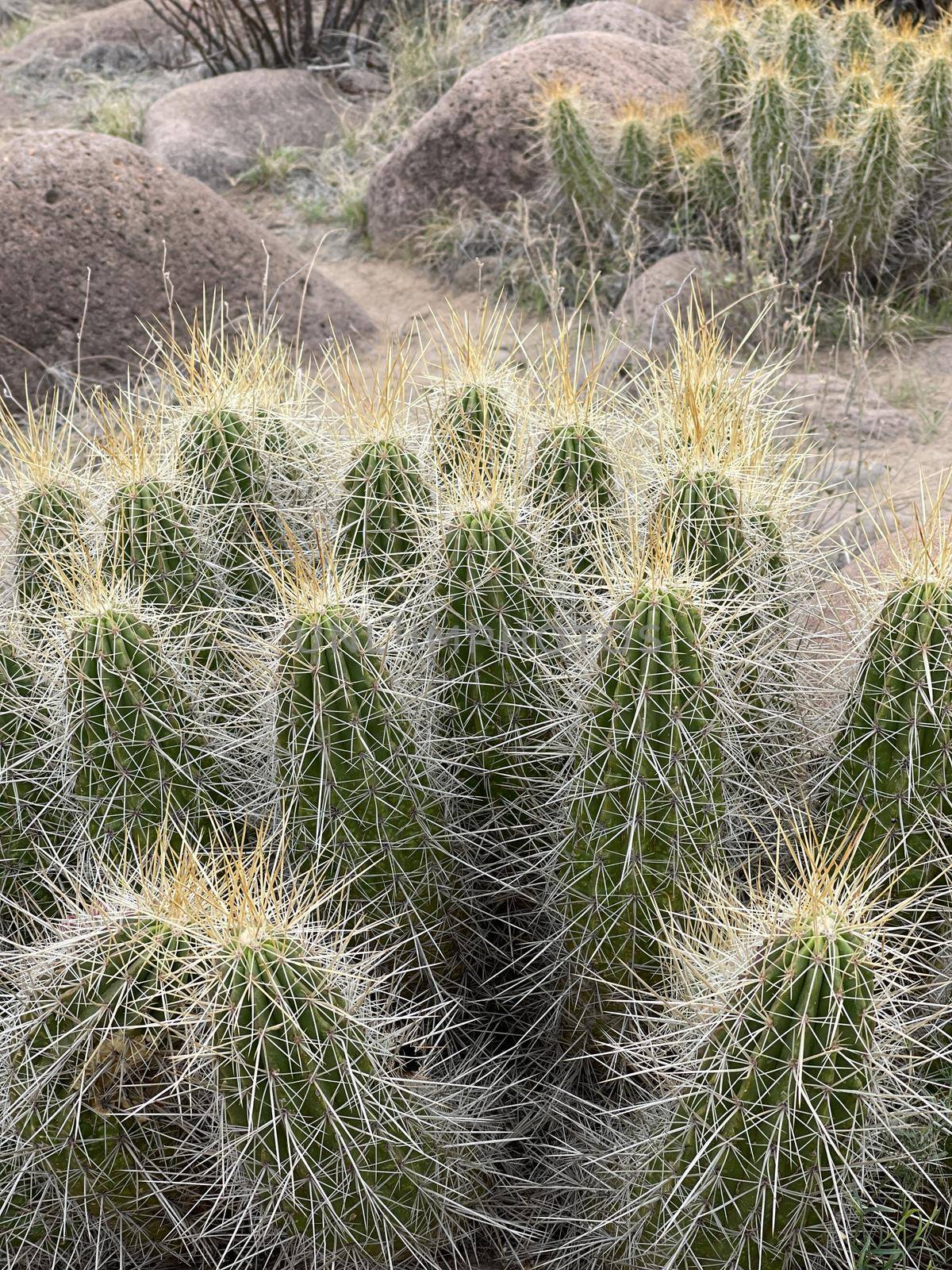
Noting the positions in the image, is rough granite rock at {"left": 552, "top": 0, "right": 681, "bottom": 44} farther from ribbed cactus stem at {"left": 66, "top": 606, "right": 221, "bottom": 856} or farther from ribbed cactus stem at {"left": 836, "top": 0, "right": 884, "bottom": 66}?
ribbed cactus stem at {"left": 66, "top": 606, "right": 221, "bottom": 856}

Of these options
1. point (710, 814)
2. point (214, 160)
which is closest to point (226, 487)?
point (710, 814)

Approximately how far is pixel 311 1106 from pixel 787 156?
18.3ft

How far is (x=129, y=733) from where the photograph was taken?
8.57ft

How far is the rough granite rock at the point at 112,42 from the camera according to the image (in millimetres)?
12703

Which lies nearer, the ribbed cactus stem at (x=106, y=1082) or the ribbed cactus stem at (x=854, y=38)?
the ribbed cactus stem at (x=106, y=1082)

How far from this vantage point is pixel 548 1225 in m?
2.60

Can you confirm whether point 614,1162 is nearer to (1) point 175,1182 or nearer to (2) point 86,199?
(1) point 175,1182

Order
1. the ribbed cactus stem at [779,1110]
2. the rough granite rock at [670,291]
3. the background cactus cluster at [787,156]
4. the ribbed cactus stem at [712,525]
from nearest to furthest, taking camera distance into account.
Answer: the ribbed cactus stem at [779,1110], the ribbed cactus stem at [712,525], the rough granite rock at [670,291], the background cactus cluster at [787,156]

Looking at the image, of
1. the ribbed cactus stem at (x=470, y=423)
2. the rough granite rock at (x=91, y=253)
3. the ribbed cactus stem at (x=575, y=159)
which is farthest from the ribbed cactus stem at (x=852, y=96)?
the ribbed cactus stem at (x=470, y=423)

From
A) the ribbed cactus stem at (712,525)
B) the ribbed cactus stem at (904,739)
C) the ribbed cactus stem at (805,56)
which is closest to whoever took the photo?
the ribbed cactus stem at (904,739)

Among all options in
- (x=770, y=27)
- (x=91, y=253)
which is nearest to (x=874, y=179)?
(x=770, y=27)

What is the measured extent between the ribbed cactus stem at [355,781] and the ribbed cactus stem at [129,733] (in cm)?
33

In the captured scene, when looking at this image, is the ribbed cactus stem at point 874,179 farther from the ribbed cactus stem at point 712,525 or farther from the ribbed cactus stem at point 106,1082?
the ribbed cactus stem at point 106,1082

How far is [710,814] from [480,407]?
1.26 m
